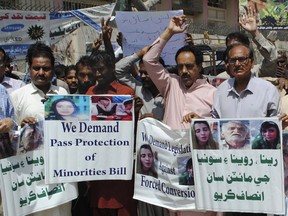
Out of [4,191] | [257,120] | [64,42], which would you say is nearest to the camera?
[257,120]

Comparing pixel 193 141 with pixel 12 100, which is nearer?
pixel 193 141

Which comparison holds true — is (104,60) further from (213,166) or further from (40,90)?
(213,166)

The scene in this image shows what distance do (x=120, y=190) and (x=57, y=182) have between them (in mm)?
540

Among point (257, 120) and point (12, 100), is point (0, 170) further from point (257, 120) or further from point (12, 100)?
point (257, 120)

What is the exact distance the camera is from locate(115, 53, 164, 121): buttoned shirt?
14.4 ft

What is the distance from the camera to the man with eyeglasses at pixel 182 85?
379 cm

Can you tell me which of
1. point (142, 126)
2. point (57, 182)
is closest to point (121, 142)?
point (142, 126)

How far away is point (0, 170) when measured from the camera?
362 centimetres

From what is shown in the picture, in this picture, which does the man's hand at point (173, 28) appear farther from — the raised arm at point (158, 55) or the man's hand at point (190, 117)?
the man's hand at point (190, 117)

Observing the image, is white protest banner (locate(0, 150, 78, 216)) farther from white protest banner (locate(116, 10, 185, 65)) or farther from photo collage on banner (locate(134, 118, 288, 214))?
white protest banner (locate(116, 10, 185, 65))

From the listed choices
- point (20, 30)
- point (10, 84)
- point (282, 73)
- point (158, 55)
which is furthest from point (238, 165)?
point (20, 30)

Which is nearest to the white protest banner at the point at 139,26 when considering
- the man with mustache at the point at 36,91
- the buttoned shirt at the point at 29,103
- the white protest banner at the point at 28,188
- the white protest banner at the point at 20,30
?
the man with mustache at the point at 36,91

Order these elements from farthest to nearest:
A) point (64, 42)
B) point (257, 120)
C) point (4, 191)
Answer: point (64, 42)
point (4, 191)
point (257, 120)

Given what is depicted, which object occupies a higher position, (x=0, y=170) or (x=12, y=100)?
(x=12, y=100)
